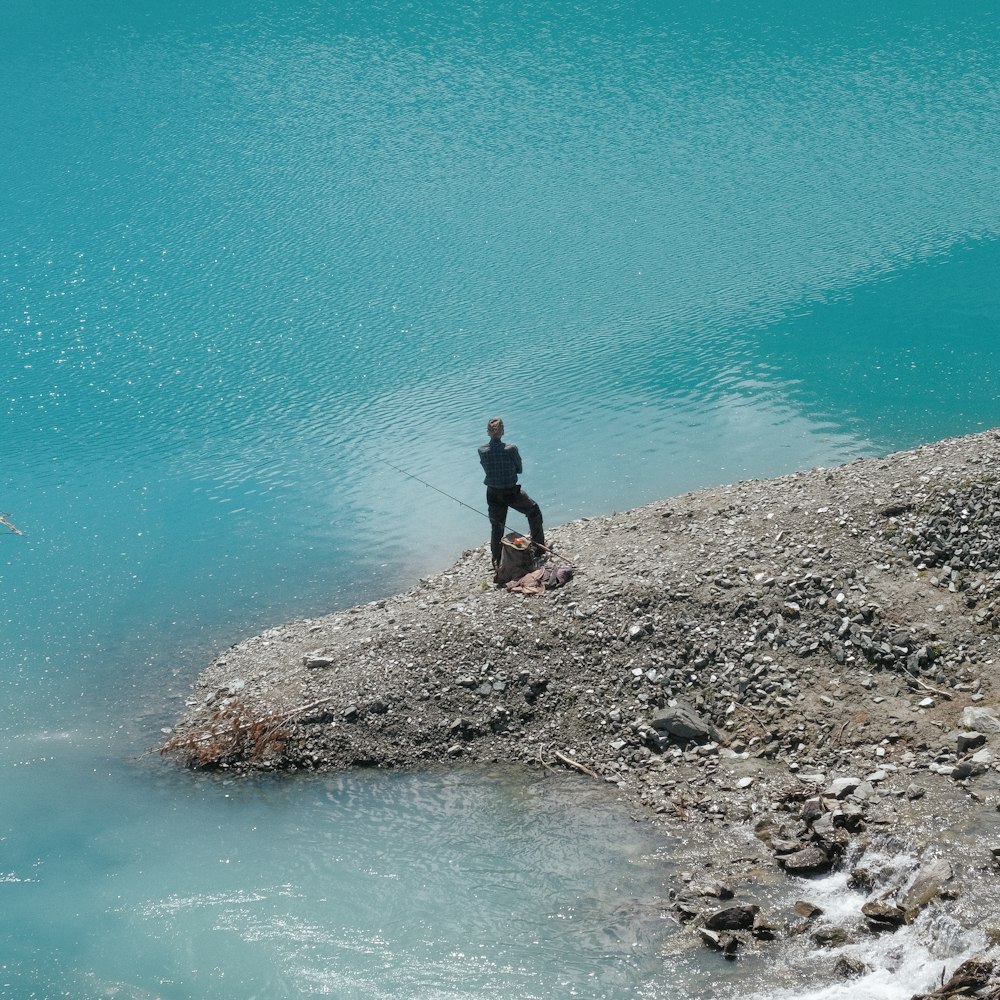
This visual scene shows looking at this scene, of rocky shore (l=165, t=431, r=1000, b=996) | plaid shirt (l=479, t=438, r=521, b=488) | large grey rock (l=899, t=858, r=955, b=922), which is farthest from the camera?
plaid shirt (l=479, t=438, r=521, b=488)

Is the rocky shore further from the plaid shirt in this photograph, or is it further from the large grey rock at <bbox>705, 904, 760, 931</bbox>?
the plaid shirt

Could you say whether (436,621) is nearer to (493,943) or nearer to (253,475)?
(493,943)

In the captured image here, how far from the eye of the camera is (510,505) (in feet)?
49.6

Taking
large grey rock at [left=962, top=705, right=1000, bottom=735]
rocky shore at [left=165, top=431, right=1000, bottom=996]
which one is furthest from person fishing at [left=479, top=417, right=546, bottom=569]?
large grey rock at [left=962, top=705, right=1000, bottom=735]

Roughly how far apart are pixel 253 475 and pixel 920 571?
12.9m

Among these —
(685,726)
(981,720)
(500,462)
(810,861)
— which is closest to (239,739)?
(500,462)

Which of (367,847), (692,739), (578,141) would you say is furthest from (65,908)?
(578,141)

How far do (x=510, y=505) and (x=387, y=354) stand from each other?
11564 mm

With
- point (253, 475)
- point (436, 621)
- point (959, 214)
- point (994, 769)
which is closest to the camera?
point (994, 769)

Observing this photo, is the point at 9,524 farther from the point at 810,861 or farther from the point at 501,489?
the point at 810,861

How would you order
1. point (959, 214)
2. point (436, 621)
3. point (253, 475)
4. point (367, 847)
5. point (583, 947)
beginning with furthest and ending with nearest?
point (959, 214)
point (253, 475)
point (436, 621)
point (367, 847)
point (583, 947)

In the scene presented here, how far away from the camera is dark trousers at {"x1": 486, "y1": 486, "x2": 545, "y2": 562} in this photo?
15.0m

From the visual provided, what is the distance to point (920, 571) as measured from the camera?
13.3 m

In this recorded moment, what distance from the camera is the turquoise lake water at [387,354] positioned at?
11.3 metres
